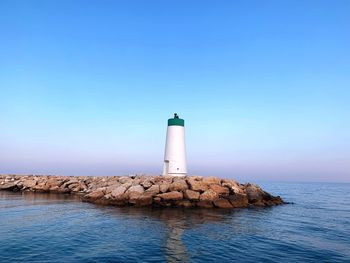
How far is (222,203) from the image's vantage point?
25.5 metres

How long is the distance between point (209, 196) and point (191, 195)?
1.50 metres

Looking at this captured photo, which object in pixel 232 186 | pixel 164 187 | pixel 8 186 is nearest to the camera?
pixel 164 187

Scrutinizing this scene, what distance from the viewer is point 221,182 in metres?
28.5

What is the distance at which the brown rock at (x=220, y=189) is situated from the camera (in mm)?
26922

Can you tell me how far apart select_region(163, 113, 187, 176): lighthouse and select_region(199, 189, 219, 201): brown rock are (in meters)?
6.01

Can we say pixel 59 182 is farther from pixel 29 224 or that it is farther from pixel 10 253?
pixel 10 253

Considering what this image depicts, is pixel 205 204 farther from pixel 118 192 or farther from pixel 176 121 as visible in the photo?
pixel 176 121

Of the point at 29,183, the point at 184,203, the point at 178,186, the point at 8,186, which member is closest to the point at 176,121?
the point at 178,186

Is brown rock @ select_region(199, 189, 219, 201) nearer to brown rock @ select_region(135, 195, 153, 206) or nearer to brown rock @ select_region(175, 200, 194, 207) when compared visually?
brown rock @ select_region(175, 200, 194, 207)

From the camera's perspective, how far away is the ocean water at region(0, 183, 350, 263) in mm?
12000

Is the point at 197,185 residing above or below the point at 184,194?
above

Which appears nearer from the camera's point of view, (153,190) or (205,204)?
(205,204)

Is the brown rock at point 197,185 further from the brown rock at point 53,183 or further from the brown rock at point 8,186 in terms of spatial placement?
the brown rock at point 8,186

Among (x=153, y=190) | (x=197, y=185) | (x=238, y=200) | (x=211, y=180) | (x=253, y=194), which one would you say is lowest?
(x=238, y=200)
